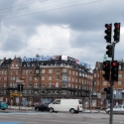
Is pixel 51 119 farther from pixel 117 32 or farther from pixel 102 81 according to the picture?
pixel 102 81

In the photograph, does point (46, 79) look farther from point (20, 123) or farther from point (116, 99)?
point (20, 123)

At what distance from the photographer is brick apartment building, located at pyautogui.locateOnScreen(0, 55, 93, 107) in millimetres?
138250

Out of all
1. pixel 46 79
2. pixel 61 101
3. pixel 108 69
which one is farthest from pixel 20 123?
pixel 46 79

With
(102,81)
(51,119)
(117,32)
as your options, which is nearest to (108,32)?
(117,32)

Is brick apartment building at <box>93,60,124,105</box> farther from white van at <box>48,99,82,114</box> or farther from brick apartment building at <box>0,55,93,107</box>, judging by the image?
white van at <box>48,99,82,114</box>

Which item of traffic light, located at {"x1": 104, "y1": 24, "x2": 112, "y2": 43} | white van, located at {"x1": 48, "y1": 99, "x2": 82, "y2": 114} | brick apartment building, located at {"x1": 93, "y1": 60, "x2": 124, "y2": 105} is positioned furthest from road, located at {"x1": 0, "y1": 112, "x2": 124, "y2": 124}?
brick apartment building, located at {"x1": 93, "y1": 60, "x2": 124, "y2": 105}

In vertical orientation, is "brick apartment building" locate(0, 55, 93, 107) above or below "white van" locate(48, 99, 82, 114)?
above

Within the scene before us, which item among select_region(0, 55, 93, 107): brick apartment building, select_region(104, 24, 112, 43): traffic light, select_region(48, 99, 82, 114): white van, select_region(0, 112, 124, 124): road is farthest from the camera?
select_region(0, 55, 93, 107): brick apartment building

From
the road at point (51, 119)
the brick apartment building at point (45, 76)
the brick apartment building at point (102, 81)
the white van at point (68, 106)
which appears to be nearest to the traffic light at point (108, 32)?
the road at point (51, 119)

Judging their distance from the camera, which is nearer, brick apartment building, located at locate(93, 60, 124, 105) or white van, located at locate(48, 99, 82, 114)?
white van, located at locate(48, 99, 82, 114)

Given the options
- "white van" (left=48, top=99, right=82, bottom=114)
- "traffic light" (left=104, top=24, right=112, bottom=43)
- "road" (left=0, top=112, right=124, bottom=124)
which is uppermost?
"traffic light" (left=104, top=24, right=112, bottom=43)

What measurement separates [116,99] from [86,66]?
52035mm

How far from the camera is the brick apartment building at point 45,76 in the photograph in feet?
454

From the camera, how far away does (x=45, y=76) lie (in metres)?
142
